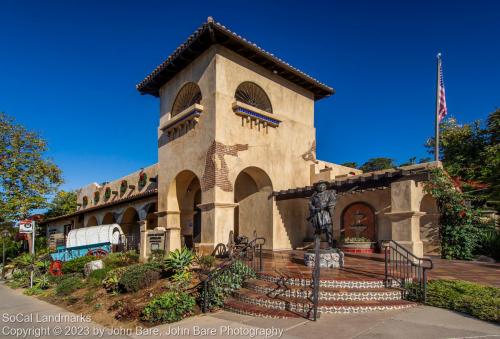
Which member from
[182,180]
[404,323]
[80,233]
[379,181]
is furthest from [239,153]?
[80,233]

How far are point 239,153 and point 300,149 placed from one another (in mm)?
3675

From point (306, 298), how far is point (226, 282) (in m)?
1.95

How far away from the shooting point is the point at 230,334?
564 centimetres

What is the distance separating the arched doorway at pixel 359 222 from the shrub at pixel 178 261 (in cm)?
819

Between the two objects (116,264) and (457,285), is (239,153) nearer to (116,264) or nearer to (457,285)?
(116,264)

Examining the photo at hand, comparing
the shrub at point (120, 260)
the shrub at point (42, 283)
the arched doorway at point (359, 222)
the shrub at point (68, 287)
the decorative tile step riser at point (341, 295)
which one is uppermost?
the arched doorway at point (359, 222)

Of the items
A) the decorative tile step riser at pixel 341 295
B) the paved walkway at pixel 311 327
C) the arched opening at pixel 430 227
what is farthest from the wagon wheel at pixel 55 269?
the arched opening at pixel 430 227

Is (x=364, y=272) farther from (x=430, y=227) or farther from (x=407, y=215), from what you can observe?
(x=430, y=227)

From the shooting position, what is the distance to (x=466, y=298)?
21.1 ft

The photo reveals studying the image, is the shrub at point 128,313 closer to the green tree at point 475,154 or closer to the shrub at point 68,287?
the shrub at point 68,287

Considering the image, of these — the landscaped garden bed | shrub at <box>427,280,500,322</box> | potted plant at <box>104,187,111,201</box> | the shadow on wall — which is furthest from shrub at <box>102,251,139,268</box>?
potted plant at <box>104,187,111,201</box>

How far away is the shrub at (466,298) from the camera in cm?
593

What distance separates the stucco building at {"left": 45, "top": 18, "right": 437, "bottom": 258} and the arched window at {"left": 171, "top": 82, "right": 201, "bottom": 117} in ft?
0.14

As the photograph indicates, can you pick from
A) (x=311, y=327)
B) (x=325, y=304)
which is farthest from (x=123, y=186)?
(x=311, y=327)
